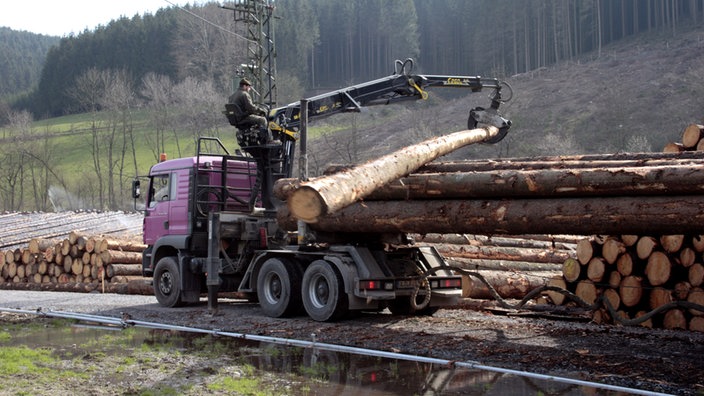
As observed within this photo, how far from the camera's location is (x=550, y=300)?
13.5 meters

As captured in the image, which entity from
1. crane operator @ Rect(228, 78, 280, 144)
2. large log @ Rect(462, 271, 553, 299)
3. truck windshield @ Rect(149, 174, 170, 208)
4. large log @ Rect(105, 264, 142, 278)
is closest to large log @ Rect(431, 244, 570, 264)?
large log @ Rect(462, 271, 553, 299)

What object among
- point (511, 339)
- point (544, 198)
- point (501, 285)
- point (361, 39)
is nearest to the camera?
point (544, 198)

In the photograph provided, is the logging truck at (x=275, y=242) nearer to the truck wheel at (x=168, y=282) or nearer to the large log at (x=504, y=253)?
the truck wheel at (x=168, y=282)

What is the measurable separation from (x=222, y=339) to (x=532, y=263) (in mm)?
7909

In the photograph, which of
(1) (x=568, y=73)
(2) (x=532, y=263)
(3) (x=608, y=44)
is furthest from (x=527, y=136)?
(2) (x=532, y=263)

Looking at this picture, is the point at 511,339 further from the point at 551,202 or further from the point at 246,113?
the point at 246,113

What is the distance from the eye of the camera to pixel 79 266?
886 inches

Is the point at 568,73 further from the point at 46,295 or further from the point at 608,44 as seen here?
the point at 46,295

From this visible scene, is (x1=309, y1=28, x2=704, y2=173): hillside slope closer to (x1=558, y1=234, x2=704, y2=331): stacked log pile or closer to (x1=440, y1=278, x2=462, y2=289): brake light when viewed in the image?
(x1=440, y1=278, x2=462, y2=289): brake light

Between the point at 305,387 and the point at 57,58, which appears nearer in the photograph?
the point at 305,387

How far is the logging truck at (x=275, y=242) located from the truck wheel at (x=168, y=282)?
20 mm

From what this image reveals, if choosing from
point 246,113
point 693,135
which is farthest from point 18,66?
point 693,135

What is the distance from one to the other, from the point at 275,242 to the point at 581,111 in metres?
49.3

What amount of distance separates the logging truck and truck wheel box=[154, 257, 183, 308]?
20mm
